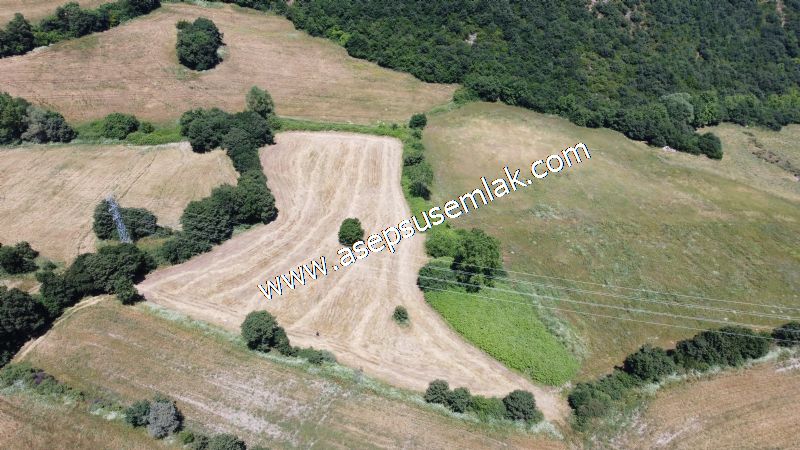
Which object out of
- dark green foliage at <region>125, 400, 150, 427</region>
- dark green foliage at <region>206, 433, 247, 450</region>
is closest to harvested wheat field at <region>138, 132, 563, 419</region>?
dark green foliage at <region>125, 400, 150, 427</region>

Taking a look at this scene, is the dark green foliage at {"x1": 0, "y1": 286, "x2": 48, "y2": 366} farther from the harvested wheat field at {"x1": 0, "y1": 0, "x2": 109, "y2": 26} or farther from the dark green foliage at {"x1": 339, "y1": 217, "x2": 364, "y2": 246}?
the harvested wheat field at {"x1": 0, "y1": 0, "x2": 109, "y2": 26}

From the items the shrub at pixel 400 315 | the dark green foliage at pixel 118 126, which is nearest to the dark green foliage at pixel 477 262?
the shrub at pixel 400 315

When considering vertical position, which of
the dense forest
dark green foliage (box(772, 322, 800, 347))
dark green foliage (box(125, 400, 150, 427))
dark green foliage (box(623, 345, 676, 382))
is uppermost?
the dense forest

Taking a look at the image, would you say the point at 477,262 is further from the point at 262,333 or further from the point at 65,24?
the point at 65,24

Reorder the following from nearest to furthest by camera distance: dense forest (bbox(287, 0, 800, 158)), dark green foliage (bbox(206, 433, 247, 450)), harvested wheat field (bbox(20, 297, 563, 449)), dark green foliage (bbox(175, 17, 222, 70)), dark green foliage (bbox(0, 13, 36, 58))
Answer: dark green foliage (bbox(206, 433, 247, 450)), harvested wheat field (bbox(20, 297, 563, 449)), dark green foliage (bbox(0, 13, 36, 58)), dark green foliage (bbox(175, 17, 222, 70)), dense forest (bbox(287, 0, 800, 158))

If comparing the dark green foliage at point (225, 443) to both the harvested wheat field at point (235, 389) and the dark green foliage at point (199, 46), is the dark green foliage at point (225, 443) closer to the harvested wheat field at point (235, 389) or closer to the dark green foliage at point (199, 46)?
the harvested wheat field at point (235, 389)

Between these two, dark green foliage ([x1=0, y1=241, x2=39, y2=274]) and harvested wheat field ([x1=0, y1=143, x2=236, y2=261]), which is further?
harvested wheat field ([x1=0, y1=143, x2=236, y2=261])

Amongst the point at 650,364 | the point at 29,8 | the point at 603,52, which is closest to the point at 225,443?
the point at 650,364
